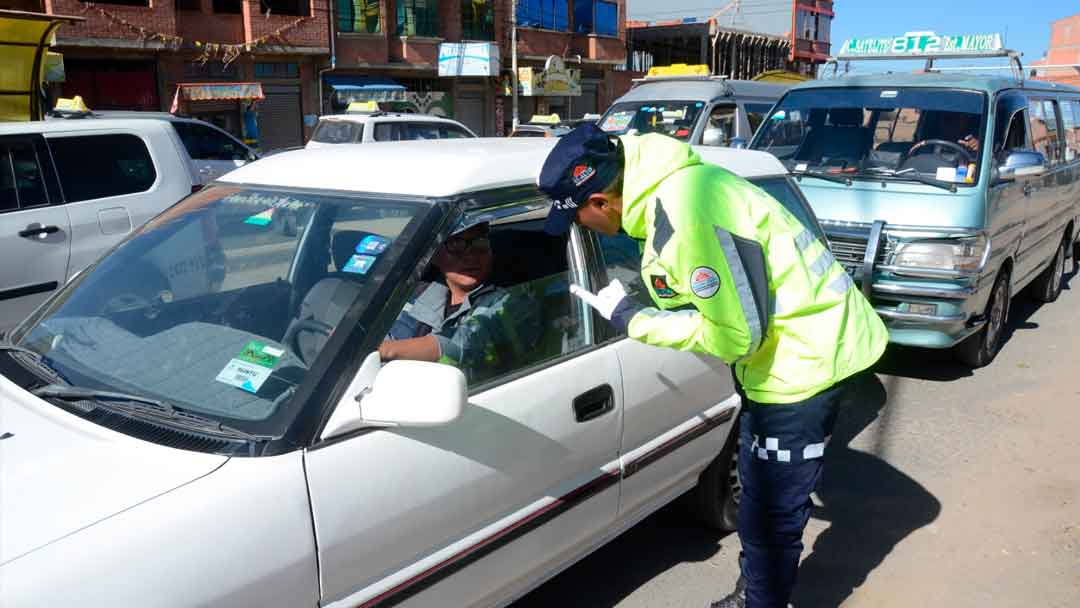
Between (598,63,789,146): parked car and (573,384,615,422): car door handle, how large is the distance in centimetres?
861

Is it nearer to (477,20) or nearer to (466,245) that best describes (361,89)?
(477,20)

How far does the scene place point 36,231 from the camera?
5816mm

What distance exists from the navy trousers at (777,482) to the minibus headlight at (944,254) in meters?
3.31

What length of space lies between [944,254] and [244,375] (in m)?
4.74

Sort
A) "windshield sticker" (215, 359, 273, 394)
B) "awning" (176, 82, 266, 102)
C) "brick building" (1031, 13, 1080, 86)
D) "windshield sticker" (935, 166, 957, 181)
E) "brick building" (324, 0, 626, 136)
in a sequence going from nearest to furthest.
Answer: "windshield sticker" (215, 359, 273, 394)
"windshield sticker" (935, 166, 957, 181)
"awning" (176, 82, 266, 102)
"brick building" (324, 0, 626, 136)
"brick building" (1031, 13, 1080, 86)

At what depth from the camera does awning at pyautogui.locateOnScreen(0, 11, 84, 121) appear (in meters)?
7.52

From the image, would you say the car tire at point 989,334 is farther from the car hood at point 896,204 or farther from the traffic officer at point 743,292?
the traffic officer at point 743,292

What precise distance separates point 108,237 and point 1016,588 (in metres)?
6.00

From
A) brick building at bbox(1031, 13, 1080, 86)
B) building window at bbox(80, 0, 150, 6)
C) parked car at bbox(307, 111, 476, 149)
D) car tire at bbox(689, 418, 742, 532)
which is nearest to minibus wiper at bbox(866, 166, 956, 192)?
car tire at bbox(689, 418, 742, 532)

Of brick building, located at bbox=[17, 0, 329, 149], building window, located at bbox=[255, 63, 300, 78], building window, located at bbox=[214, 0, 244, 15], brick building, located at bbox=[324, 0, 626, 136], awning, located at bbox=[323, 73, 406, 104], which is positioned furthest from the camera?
brick building, located at bbox=[324, 0, 626, 136]

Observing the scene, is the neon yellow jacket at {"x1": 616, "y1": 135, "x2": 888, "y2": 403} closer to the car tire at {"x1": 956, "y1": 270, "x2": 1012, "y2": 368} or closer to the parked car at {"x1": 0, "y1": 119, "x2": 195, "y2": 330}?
the car tire at {"x1": 956, "y1": 270, "x2": 1012, "y2": 368}

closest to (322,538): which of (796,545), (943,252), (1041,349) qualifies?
(796,545)

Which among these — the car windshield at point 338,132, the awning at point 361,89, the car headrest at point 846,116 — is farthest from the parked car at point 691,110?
the awning at point 361,89

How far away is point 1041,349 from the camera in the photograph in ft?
22.4
